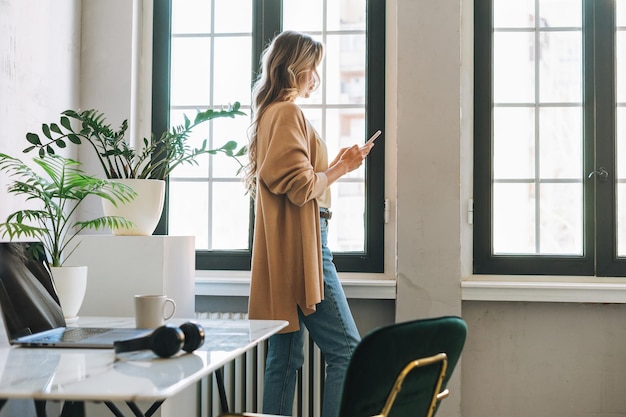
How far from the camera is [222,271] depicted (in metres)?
3.37

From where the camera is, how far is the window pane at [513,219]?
3.28 meters

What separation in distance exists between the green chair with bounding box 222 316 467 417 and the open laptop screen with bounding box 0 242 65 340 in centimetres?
60

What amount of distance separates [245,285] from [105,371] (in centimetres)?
177

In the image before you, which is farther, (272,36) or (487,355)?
(272,36)

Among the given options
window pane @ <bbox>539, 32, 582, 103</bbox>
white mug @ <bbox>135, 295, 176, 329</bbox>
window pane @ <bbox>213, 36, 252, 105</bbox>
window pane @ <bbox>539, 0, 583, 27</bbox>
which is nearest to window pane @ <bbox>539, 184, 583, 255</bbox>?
window pane @ <bbox>539, 32, 582, 103</bbox>

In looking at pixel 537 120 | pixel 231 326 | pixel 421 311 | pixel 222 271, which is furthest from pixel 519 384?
pixel 231 326

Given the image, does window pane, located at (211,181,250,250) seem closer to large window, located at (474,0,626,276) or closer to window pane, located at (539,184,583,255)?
large window, located at (474,0,626,276)

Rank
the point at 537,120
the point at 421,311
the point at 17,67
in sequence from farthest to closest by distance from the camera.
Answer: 1. the point at 537,120
2. the point at 421,311
3. the point at 17,67

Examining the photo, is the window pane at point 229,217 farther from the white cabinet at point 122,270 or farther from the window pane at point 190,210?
the white cabinet at point 122,270

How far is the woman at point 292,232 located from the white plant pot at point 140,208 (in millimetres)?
375

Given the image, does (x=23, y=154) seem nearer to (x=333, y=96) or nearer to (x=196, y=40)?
(x=196, y=40)

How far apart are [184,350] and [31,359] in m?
0.32

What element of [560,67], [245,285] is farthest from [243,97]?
[560,67]

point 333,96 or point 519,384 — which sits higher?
point 333,96
